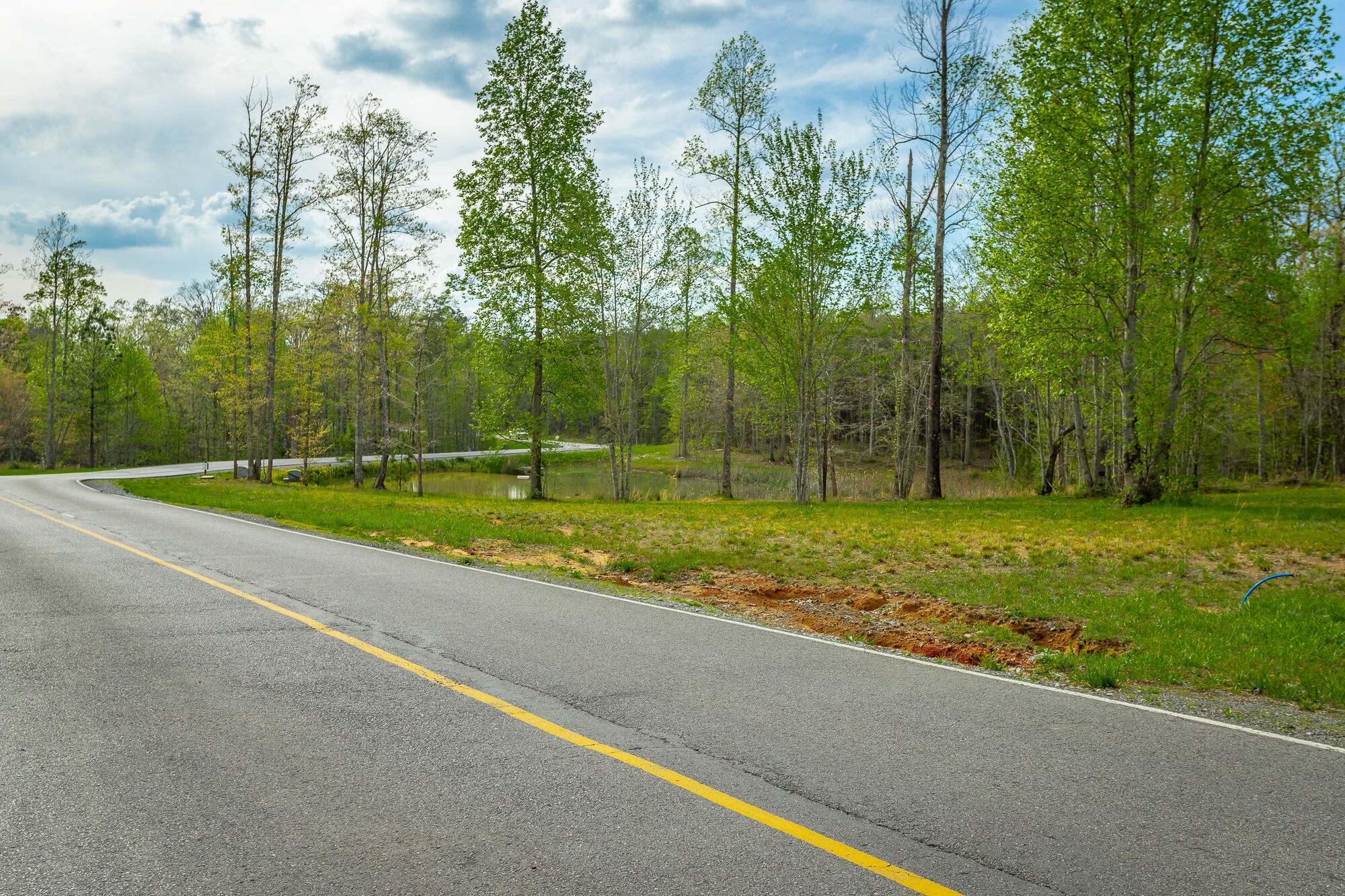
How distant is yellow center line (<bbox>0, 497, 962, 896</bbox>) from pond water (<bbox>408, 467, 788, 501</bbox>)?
77.0 ft

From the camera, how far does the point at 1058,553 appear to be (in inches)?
512

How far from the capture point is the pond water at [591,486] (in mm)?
34719

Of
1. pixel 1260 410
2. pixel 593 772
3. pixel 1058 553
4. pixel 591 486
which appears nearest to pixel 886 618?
pixel 1058 553

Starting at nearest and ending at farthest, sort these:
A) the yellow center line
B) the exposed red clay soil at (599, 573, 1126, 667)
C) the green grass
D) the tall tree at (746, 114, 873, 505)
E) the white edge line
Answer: the yellow center line, the white edge line, the green grass, the exposed red clay soil at (599, 573, 1126, 667), the tall tree at (746, 114, 873, 505)

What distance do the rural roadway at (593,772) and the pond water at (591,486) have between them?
23432 mm

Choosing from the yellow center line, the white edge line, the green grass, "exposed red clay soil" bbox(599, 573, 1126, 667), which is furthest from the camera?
"exposed red clay soil" bbox(599, 573, 1126, 667)

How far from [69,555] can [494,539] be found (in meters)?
7.01

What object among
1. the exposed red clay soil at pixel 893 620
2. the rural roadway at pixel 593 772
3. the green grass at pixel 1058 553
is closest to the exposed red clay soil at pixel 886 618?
the exposed red clay soil at pixel 893 620

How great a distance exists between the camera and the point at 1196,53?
1867cm

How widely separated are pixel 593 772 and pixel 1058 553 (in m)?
11.1

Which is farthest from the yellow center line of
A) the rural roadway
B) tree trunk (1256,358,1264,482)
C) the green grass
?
tree trunk (1256,358,1264,482)

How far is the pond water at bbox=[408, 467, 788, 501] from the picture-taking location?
34719 millimetres

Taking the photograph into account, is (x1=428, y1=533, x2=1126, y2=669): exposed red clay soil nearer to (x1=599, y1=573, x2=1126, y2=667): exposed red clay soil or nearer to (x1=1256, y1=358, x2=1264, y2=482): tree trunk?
(x1=599, y1=573, x2=1126, y2=667): exposed red clay soil

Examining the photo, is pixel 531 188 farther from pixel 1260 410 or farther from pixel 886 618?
pixel 1260 410
